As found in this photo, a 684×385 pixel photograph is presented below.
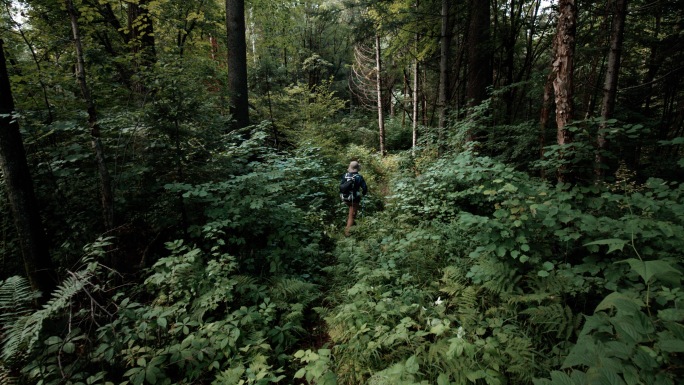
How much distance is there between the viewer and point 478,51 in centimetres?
830

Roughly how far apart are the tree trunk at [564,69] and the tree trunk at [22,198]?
773cm

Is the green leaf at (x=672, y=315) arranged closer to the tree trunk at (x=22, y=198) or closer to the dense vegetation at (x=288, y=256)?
the dense vegetation at (x=288, y=256)

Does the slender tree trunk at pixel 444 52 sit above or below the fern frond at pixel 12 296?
above

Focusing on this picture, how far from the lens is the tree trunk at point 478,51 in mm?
8156

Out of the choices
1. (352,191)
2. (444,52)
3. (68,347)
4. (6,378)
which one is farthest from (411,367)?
(444,52)

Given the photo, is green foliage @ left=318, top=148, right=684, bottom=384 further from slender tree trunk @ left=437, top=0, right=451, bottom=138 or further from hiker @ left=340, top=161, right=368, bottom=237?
slender tree trunk @ left=437, top=0, right=451, bottom=138

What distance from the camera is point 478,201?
5.32 m

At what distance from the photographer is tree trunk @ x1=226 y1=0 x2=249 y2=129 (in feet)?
23.4

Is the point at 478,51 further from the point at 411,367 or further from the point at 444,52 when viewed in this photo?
the point at 411,367

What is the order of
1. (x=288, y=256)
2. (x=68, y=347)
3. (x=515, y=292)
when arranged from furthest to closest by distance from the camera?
(x=288, y=256), (x=515, y=292), (x=68, y=347)

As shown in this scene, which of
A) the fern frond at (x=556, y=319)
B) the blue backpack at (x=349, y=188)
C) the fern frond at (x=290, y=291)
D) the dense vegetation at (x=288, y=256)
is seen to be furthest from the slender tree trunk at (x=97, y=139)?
the fern frond at (x=556, y=319)

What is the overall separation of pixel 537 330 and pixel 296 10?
41.1 ft

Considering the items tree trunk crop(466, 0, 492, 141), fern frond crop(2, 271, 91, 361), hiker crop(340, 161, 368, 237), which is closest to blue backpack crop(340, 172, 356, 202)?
hiker crop(340, 161, 368, 237)

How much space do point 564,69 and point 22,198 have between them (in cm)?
828
